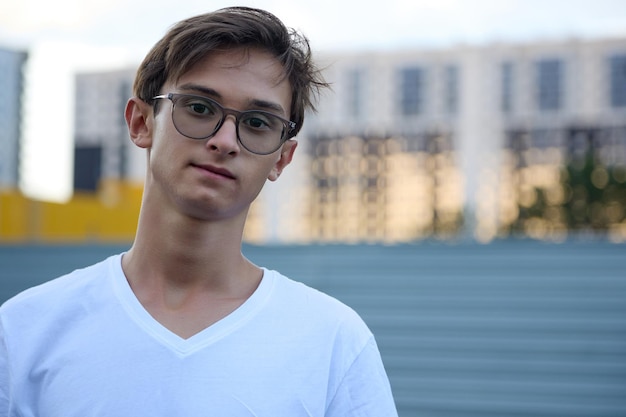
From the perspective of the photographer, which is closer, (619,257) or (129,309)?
(129,309)

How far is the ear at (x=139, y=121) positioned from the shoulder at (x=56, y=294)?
7.7 inches

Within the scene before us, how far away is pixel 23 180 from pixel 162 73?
12198 millimetres

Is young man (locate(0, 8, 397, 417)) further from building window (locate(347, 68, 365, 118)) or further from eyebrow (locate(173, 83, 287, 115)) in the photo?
building window (locate(347, 68, 365, 118))

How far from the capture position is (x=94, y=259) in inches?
344

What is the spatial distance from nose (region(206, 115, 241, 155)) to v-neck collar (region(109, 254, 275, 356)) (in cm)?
20

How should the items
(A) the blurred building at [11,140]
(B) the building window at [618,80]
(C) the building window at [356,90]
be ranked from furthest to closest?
(C) the building window at [356,90] → (B) the building window at [618,80] → (A) the blurred building at [11,140]

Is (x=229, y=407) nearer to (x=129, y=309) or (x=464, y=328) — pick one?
(x=129, y=309)

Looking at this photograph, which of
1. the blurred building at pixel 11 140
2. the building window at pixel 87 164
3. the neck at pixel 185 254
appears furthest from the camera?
the building window at pixel 87 164

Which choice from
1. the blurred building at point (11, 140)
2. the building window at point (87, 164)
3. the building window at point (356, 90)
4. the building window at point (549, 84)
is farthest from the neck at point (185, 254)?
the building window at point (87, 164)

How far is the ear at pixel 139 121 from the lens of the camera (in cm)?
124

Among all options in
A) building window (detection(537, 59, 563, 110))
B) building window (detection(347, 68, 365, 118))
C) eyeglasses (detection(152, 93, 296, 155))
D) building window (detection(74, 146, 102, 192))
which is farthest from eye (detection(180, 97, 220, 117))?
building window (detection(74, 146, 102, 192))

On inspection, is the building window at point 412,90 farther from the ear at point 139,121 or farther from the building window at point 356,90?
the ear at point 139,121

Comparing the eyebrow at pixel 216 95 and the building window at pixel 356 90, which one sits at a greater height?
the building window at pixel 356 90

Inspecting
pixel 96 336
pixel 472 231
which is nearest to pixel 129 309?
pixel 96 336
